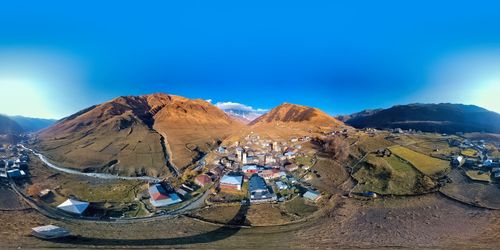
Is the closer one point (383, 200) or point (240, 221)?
point (240, 221)

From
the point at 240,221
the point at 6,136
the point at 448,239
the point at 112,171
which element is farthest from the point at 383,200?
the point at 6,136

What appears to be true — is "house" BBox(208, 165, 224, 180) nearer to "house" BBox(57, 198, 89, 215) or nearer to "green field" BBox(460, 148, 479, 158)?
"house" BBox(57, 198, 89, 215)

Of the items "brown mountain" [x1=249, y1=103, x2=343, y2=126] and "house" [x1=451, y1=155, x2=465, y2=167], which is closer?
"house" [x1=451, y1=155, x2=465, y2=167]

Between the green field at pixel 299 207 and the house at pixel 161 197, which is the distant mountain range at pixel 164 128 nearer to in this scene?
the house at pixel 161 197

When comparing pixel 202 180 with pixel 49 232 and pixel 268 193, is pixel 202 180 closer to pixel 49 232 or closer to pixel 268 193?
pixel 268 193

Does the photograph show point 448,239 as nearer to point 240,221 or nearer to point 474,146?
point 240,221

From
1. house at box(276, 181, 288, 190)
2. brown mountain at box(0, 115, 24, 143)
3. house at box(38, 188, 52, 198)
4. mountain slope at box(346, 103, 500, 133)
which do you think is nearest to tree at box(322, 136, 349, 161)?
house at box(276, 181, 288, 190)
